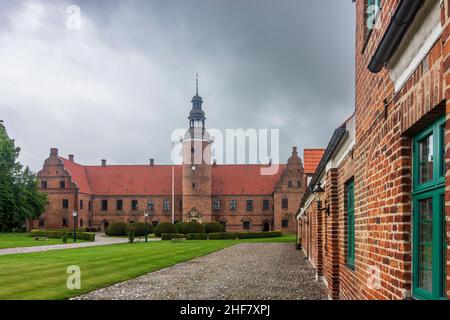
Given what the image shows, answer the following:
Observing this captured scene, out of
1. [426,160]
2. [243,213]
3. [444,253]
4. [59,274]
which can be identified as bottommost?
[243,213]

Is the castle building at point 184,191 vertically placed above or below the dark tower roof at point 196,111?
below

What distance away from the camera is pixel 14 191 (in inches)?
2050

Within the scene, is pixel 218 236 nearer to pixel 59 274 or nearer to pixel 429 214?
pixel 59 274

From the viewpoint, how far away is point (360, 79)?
6.24 m

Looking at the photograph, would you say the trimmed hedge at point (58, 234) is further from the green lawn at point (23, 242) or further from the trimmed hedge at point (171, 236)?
the trimmed hedge at point (171, 236)

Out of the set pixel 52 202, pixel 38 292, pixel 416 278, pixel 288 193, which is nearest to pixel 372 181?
pixel 416 278

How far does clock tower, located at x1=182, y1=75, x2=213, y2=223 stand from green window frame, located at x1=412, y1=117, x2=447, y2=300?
191 feet

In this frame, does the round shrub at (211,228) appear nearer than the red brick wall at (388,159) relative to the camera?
No

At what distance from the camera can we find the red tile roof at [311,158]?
73.8ft

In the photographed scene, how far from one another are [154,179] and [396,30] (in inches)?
2593

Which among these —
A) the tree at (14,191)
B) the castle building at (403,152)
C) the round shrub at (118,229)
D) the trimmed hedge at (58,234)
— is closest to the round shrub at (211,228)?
the round shrub at (118,229)

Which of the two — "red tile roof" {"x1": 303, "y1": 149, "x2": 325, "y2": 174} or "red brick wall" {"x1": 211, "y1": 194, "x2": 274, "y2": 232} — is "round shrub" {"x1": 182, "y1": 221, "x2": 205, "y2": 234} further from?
"red tile roof" {"x1": 303, "y1": 149, "x2": 325, "y2": 174}

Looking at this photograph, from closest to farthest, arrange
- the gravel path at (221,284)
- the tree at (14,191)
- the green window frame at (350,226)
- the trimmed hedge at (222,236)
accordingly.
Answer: the green window frame at (350,226), the gravel path at (221,284), the trimmed hedge at (222,236), the tree at (14,191)

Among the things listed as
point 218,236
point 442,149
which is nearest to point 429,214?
point 442,149
